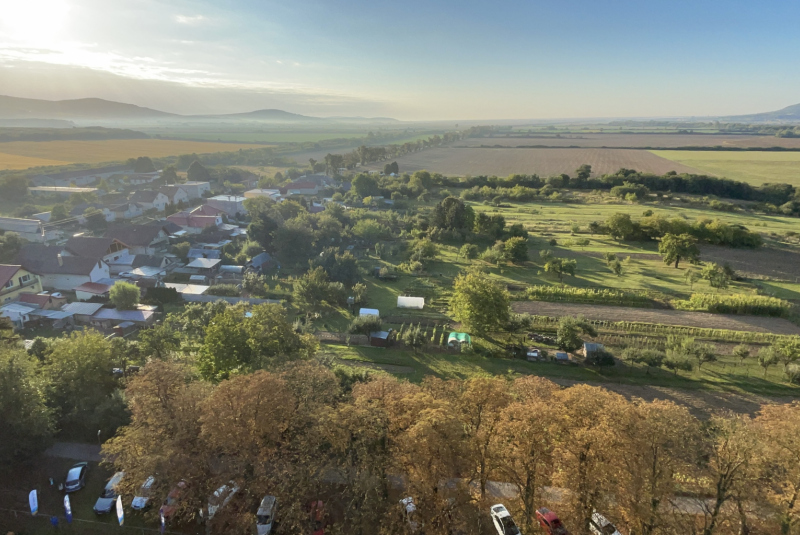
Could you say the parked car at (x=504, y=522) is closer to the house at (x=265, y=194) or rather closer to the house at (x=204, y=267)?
the house at (x=204, y=267)

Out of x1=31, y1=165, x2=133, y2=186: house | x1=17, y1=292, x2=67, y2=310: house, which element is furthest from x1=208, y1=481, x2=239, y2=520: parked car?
x1=31, y1=165, x2=133, y2=186: house

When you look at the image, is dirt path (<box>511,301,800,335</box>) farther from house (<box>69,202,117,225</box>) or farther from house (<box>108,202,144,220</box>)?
house (<box>69,202,117,225</box>)

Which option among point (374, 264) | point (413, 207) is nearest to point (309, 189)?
point (413, 207)

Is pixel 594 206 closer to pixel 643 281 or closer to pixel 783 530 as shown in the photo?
pixel 643 281

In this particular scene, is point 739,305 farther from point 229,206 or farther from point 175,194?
point 175,194

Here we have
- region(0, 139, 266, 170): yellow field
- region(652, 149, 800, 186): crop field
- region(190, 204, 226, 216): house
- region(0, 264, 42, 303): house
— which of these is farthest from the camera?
region(0, 139, 266, 170): yellow field
